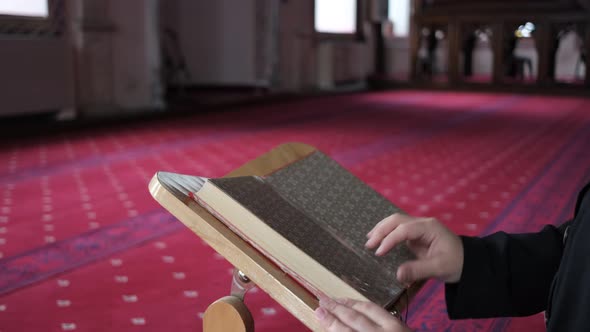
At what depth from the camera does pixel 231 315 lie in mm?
1185

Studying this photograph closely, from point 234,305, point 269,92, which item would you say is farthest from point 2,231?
point 269,92

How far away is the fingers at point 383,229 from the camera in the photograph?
3.63ft

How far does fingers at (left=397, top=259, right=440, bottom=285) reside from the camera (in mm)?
1094

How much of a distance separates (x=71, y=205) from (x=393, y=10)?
43.5 ft

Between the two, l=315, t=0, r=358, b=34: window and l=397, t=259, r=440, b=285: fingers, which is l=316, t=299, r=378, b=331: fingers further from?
l=315, t=0, r=358, b=34: window

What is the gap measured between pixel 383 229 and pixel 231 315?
1.04ft

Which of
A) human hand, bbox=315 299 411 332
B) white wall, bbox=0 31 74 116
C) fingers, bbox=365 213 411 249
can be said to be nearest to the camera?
human hand, bbox=315 299 411 332

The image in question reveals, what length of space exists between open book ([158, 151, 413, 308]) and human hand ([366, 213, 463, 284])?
4cm

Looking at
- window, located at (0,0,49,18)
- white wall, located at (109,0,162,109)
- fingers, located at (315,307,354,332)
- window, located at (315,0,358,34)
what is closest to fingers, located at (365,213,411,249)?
fingers, located at (315,307,354,332)

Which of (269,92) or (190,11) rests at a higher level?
(190,11)

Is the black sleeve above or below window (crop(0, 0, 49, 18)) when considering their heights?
below

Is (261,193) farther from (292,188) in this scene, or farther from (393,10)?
(393,10)

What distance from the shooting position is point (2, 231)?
2883 mm

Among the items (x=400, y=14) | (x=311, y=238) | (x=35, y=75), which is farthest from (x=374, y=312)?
(x=400, y=14)
